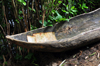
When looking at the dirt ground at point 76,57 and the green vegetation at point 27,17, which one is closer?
the dirt ground at point 76,57

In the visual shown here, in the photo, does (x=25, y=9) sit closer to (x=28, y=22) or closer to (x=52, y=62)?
(x=28, y=22)

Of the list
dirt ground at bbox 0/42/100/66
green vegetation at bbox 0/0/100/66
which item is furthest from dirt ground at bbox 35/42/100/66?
green vegetation at bbox 0/0/100/66

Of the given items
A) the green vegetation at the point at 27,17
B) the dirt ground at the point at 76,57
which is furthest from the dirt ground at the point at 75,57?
the green vegetation at the point at 27,17

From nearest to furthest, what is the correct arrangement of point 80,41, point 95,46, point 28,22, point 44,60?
point 80,41, point 95,46, point 44,60, point 28,22

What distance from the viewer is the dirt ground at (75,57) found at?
4.57 ft

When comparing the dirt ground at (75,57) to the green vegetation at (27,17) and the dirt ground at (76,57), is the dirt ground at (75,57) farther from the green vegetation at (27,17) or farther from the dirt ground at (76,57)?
the green vegetation at (27,17)

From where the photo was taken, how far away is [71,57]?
5.14 ft

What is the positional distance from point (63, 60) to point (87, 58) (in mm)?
356

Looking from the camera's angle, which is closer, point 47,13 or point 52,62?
point 52,62

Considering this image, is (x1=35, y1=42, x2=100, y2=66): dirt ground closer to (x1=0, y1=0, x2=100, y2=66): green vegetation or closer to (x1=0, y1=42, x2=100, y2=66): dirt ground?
(x1=0, y1=42, x2=100, y2=66): dirt ground

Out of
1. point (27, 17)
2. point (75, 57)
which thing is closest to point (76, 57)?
point (75, 57)

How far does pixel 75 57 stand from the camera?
1.54m

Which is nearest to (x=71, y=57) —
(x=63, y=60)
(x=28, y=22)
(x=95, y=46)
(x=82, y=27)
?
(x=63, y=60)

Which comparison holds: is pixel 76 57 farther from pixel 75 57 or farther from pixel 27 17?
pixel 27 17
